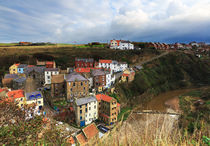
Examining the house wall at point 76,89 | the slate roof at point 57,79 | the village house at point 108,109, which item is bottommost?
the village house at point 108,109

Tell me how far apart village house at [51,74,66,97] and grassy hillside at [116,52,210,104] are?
710 inches

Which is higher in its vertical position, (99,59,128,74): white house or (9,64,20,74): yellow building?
(99,59,128,74): white house

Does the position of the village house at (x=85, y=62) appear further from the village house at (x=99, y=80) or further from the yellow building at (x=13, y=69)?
the yellow building at (x=13, y=69)

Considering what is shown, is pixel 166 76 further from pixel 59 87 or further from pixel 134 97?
pixel 59 87

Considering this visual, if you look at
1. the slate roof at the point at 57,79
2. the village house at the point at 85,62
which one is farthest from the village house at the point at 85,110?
the village house at the point at 85,62

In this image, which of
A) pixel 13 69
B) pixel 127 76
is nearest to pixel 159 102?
pixel 127 76

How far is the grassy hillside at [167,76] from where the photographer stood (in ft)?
140

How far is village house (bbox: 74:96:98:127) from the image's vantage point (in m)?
23.7

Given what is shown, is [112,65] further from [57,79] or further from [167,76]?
[167,76]

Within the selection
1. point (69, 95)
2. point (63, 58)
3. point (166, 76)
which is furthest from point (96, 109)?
point (166, 76)

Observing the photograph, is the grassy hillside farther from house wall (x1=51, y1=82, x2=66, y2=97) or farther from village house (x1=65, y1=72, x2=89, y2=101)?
house wall (x1=51, y1=82, x2=66, y2=97)

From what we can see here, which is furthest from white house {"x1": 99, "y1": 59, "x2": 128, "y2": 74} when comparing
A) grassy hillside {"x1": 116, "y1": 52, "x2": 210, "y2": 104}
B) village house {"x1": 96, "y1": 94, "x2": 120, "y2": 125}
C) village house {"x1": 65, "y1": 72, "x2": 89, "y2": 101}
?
village house {"x1": 96, "y1": 94, "x2": 120, "y2": 125}

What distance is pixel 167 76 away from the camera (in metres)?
61.2

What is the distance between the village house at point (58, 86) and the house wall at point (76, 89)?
9.81ft
